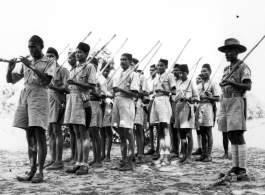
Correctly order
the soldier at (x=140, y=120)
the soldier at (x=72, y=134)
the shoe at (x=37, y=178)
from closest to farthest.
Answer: the shoe at (x=37, y=178)
the soldier at (x=72, y=134)
the soldier at (x=140, y=120)

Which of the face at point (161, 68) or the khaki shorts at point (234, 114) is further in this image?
the face at point (161, 68)

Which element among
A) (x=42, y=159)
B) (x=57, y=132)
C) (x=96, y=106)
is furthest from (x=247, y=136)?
(x=42, y=159)

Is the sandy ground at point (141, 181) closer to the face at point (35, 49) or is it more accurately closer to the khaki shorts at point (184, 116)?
the khaki shorts at point (184, 116)

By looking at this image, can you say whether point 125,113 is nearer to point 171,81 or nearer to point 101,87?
point 101,87

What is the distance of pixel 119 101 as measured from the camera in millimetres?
5926

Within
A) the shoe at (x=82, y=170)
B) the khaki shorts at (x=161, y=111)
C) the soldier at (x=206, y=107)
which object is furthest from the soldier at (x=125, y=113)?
the soldier at (x=206, y=107)

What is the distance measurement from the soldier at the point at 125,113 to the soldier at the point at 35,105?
1515mm

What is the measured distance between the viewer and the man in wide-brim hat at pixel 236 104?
4930 mm

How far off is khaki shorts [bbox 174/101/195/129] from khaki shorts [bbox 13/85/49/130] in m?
3.31

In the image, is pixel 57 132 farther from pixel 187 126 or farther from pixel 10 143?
pixel 10 143

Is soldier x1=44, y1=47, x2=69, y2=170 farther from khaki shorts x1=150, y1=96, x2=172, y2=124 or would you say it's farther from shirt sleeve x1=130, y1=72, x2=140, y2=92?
khaki shorts x1=150, y1=96, x2=172, y2=124

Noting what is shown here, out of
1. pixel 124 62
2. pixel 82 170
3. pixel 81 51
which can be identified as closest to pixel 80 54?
pixel 81 51

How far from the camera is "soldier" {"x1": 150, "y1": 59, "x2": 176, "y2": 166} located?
670 centimetres

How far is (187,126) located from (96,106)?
6.58 feet
